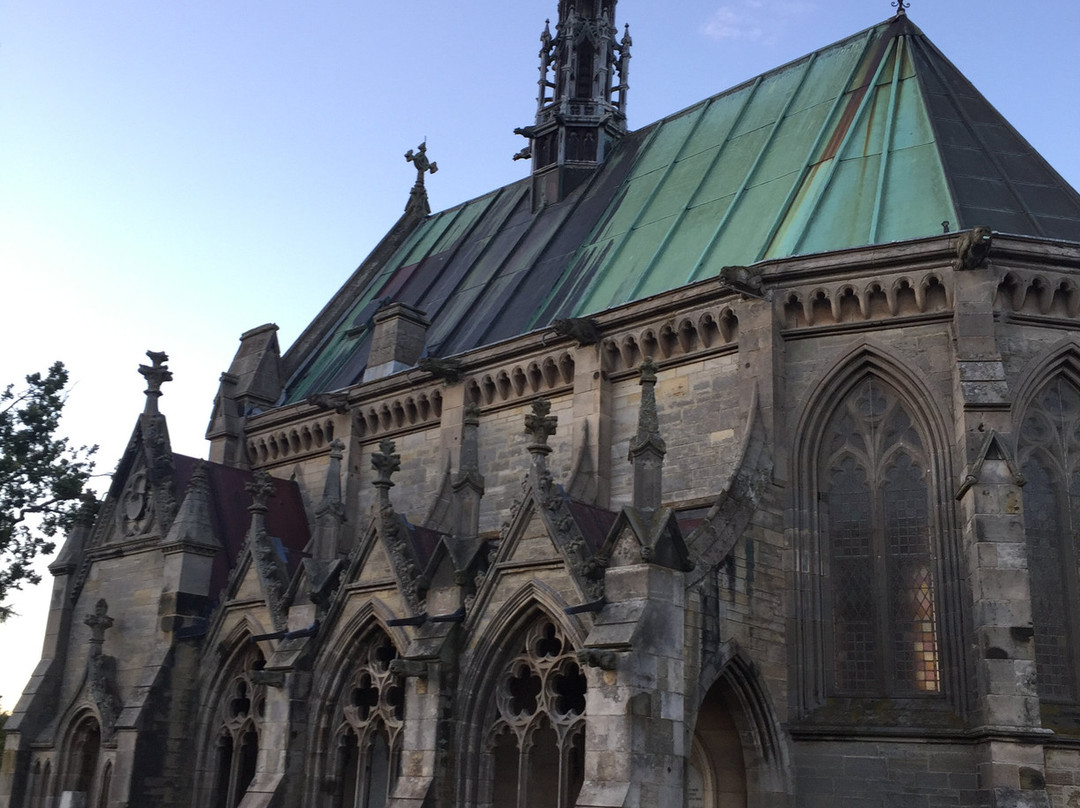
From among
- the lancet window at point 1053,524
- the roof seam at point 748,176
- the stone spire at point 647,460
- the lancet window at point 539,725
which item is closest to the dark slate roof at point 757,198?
the roof seam at point 748,176

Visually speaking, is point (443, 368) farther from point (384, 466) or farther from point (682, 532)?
point (682, 532)

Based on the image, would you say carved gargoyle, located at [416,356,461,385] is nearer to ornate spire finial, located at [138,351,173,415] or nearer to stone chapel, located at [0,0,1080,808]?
stone chapel, located at [0,0,1080,808]

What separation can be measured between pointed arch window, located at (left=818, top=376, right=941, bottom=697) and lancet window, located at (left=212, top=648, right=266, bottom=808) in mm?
10246

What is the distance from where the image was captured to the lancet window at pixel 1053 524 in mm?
17234

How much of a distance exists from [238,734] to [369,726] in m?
3.74

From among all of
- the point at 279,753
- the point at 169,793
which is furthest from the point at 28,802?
the point at 279,753

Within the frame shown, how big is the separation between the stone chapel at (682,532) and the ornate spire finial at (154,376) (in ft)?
0.34

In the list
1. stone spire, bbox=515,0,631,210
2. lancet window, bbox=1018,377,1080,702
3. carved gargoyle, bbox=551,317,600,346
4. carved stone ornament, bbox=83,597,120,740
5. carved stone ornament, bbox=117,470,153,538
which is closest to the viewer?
lancet window, bbox=1018,377,1080,702

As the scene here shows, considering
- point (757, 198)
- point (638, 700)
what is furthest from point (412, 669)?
point (757, 198)

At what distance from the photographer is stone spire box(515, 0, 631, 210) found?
3059 cm

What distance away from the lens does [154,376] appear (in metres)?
27.0

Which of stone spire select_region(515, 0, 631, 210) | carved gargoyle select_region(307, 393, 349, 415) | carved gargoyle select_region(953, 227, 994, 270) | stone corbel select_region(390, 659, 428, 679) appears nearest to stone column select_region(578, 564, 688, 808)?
stone corbel select_region(390, 659, 428, 679)

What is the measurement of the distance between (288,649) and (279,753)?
5.52 feet

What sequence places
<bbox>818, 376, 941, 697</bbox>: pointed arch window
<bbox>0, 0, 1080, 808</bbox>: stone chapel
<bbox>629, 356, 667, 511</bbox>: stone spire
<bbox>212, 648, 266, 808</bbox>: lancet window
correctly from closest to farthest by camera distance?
<bbox>629, 356, 667, 511</bbox>: stone spire
<bbox>0, 0, 1080, 808</bbox>: stone chapel
<bbox>818, 376, 941, 697</bbox>: pointed arch window
<bbox>212, 648, 266, 808</bbox>: lancet window
